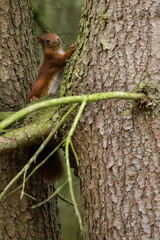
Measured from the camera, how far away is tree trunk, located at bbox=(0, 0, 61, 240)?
7.04ft

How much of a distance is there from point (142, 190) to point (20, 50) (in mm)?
1411

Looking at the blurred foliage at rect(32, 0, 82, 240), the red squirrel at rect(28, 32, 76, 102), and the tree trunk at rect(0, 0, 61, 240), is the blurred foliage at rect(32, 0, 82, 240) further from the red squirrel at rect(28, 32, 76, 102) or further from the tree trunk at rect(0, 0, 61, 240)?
the tree trunk at rect(0, 0, 61, 240)

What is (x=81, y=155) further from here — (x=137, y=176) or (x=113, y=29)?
(x=113, y=29)

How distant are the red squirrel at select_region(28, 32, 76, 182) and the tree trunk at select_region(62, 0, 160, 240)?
48 centimetres

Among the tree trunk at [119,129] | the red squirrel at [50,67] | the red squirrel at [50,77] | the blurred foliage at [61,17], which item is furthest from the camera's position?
the blurred foliage at [61,17]

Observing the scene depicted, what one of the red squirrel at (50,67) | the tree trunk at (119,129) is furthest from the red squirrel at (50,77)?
the tree trunk at (119,129)

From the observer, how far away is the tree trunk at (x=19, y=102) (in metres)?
2.15

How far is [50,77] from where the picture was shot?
262 centimetres

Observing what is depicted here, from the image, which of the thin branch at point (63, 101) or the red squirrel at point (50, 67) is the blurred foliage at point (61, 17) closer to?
the red squirrel at point (50, 67)

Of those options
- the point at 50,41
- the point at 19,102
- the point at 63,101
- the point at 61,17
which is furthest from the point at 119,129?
the point at 61,17

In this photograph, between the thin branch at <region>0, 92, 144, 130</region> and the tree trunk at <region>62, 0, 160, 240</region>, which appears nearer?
the thin branch at <region>0, 92, 144, 130</region>

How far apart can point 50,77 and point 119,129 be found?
124 cm

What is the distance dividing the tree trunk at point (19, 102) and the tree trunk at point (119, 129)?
25.3 inches

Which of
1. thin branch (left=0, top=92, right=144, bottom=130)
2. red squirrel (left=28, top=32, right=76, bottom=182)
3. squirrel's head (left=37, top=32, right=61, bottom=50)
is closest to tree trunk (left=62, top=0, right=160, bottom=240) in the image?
thin branch (left=0, top=92, right=144, bottom=130)
